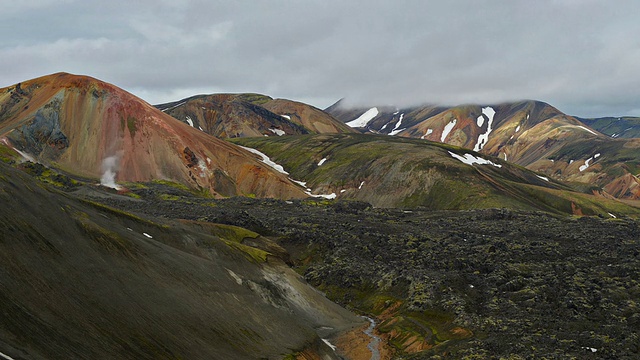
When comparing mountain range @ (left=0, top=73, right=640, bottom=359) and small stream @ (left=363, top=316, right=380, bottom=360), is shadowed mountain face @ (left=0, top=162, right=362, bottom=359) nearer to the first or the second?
mountain range @ (left=0, top=73, right=640, bottom=359)

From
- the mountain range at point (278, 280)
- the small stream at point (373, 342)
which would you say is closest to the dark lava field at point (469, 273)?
the mountain range at point (278, 280)

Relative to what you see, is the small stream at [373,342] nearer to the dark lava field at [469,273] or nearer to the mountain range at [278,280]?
the mountain range at [278,280]

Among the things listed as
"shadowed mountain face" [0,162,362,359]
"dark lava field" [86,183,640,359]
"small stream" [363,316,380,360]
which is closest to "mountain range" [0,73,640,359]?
"shadowed mountain face" [0,162,362,359]

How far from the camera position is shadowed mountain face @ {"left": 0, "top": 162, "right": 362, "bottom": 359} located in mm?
31688

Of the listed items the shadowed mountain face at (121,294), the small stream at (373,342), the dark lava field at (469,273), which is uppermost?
the shadowed mountain face at (121,294)

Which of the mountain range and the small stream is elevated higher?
the mountain range

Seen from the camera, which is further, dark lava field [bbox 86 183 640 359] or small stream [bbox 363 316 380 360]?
small stream [bbox 363 316 380 360]

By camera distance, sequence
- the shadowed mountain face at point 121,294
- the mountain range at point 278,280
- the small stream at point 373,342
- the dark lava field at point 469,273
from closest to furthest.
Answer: the shadowed mountain face at point 121,294 < the mountain range at point 278,280 < the dark lava field at point 469,273 < the small stream at point 373,342

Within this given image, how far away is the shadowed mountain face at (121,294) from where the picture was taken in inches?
1248

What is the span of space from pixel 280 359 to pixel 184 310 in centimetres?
1122

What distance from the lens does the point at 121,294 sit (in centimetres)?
4316

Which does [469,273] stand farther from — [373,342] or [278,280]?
[278,280]

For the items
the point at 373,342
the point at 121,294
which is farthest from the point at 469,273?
the point at 121,294

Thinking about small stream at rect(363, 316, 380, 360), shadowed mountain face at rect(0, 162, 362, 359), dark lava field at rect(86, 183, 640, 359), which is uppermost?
shadowed mountain face at rect(0, 162, 362, 359)
